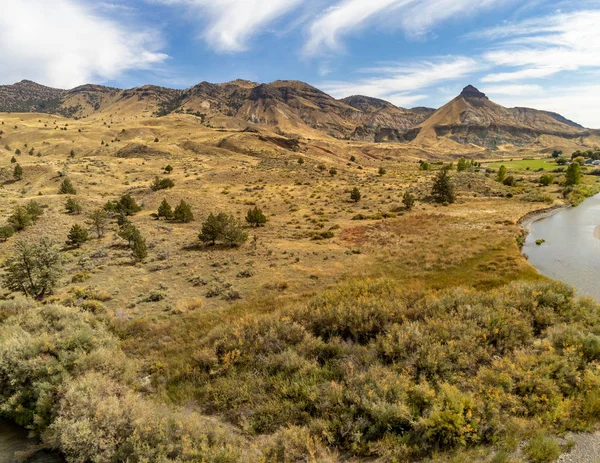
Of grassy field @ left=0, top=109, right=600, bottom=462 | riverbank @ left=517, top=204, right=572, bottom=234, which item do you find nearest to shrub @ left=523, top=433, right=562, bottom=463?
grassy field @ left=0, top=109, right=600, bottom=462

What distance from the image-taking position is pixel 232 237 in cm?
2572

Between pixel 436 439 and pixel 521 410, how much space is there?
7.82 ft

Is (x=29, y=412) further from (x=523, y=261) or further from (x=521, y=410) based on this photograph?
(x=523, y=261)

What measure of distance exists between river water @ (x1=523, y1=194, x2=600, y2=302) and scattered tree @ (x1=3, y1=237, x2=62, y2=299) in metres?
30.7

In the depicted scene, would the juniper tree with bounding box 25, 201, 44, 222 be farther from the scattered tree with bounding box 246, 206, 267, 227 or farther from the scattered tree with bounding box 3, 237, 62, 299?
the scattered tree with bounding box 246, 206, 267, 227

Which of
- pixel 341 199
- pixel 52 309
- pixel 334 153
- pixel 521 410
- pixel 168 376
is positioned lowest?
pixel 168 376

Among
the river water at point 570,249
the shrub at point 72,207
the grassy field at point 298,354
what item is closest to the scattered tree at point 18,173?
the shrub at point 72,207

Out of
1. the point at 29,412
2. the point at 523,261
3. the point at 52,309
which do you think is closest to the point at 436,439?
the point at 29,412

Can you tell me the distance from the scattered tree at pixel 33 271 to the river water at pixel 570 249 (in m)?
30.7

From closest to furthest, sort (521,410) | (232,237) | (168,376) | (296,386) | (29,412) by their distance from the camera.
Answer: (521,410)
(29,412)
(296,386)
(168,376)
(232,237)

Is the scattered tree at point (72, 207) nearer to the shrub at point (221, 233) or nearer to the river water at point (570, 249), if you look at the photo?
the shrub at point (221, 233)

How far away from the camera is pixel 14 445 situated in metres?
7.48

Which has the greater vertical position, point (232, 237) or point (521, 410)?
point (232, 237)

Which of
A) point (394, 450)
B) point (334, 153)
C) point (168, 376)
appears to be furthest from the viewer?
point (334, 153)
